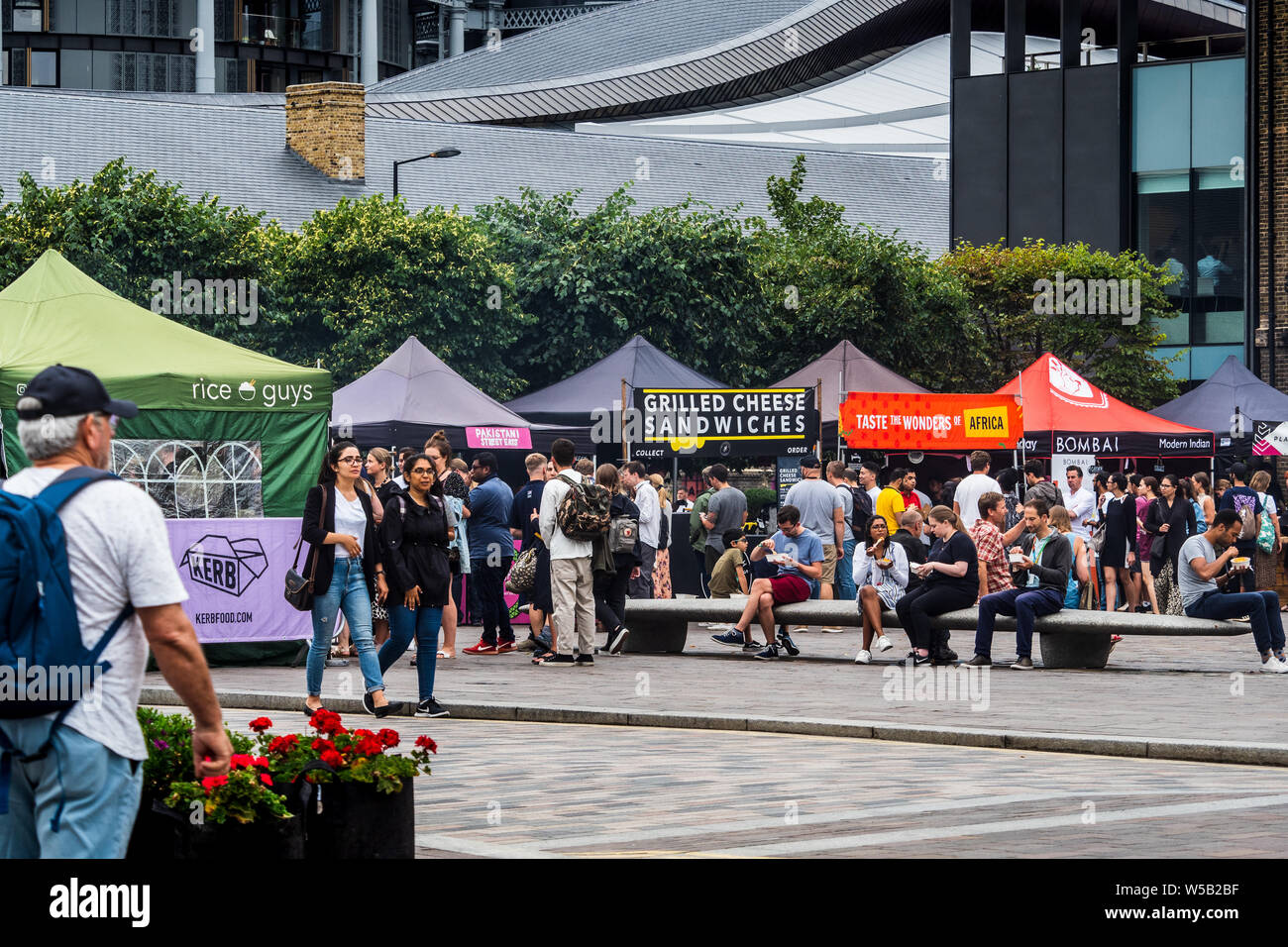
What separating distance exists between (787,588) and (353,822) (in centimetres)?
1108

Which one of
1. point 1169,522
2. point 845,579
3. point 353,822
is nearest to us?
point 353,822

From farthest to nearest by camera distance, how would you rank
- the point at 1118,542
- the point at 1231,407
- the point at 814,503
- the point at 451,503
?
the point at 1231,407
the point at 1118,542
the point at 814,503
the point at 451,503

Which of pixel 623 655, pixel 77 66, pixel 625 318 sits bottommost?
pixel 623 655

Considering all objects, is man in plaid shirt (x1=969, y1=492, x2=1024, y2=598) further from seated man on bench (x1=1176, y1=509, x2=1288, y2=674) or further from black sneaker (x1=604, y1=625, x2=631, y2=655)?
A: black sneaker (x1=604, y1=625, x2=631, y2=655)

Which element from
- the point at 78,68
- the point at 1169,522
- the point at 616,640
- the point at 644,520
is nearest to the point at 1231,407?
the point at 1169,522

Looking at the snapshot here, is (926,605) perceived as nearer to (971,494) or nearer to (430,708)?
(971,494)

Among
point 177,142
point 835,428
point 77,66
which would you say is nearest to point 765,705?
point 835,428

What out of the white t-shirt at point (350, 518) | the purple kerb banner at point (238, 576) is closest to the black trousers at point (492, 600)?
the purple kerb banner at point (238, 576)

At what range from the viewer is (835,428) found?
25.9 metres

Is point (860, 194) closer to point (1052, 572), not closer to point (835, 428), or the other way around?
point (835, 428)

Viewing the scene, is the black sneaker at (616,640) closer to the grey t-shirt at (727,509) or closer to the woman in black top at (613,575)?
the woman in black top at (613,575)

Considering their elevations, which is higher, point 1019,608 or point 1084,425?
point 1084,425

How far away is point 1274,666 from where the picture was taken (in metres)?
15.4
